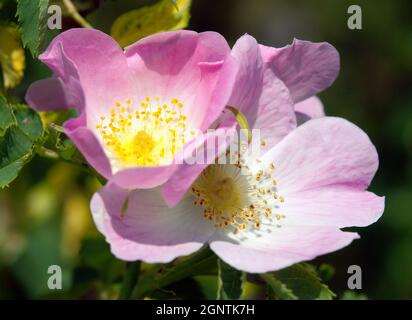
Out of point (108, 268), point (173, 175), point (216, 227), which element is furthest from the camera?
point (108, 268)

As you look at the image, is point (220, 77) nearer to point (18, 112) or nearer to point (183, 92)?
point (183, 92)

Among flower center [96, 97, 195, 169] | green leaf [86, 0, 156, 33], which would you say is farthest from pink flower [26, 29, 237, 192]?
green leaf [86, 0, 156, 33]

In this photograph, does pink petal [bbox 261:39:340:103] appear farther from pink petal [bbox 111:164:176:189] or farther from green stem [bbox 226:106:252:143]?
pink petal [bbox 111:164:176:189]

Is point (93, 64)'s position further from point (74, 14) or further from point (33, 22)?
point (74, 14)

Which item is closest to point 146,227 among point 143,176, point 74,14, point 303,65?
point 143,176

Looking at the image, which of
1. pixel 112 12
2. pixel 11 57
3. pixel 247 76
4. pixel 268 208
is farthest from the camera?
pixel 112 12

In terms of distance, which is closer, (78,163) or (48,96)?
(78,163)

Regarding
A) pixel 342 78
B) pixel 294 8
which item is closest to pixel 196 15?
pixel 294 8
